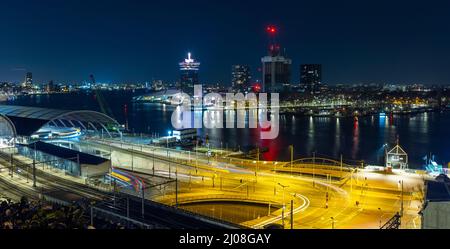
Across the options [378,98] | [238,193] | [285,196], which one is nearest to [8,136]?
[238,193]

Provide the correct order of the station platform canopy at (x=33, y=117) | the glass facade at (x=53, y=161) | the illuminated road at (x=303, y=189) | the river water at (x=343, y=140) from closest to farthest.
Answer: the illuminated road at (x=303, y=189)
the glass facade at (x=53, y=161)
the station platform canopy at (x=33, y=117)
the river water at (x=343, y=140)

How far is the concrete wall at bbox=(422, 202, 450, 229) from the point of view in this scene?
3.80 metres

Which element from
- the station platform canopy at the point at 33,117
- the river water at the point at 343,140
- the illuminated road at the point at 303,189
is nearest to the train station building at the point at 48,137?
the station platform canopy at the point at 33,117

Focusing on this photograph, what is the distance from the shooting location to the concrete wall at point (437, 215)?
12.5ft

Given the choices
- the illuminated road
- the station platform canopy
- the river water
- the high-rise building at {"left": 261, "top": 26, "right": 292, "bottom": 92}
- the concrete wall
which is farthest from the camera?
the high-rise building at {"left": 261, "top": 26, "right": 292, "bottom": 92}

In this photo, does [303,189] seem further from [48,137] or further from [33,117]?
[33,117]

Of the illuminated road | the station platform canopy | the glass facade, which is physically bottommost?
the illuminated road

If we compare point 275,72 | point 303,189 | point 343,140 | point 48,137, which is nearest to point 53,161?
point 48,137

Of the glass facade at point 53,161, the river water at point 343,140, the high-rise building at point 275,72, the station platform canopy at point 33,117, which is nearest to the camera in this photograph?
the glass facade at point 53,161

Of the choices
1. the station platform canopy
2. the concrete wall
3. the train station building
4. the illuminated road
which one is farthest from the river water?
the concrete wall

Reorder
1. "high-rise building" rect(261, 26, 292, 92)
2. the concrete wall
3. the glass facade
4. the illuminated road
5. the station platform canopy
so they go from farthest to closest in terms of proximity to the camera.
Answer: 1. "high-rise building" rect(261, 26, 292, 92)
2. the station platform canopy
3. the glass facade
4. the illuminated road
5. the concrete wall

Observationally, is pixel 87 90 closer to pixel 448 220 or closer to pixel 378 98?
pixel 378 98

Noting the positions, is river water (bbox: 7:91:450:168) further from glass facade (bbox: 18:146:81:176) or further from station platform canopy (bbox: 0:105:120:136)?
glass facade (bbox: 18:146:81:176)

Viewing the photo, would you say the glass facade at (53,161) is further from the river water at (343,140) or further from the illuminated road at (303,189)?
the river water at (343,140)
